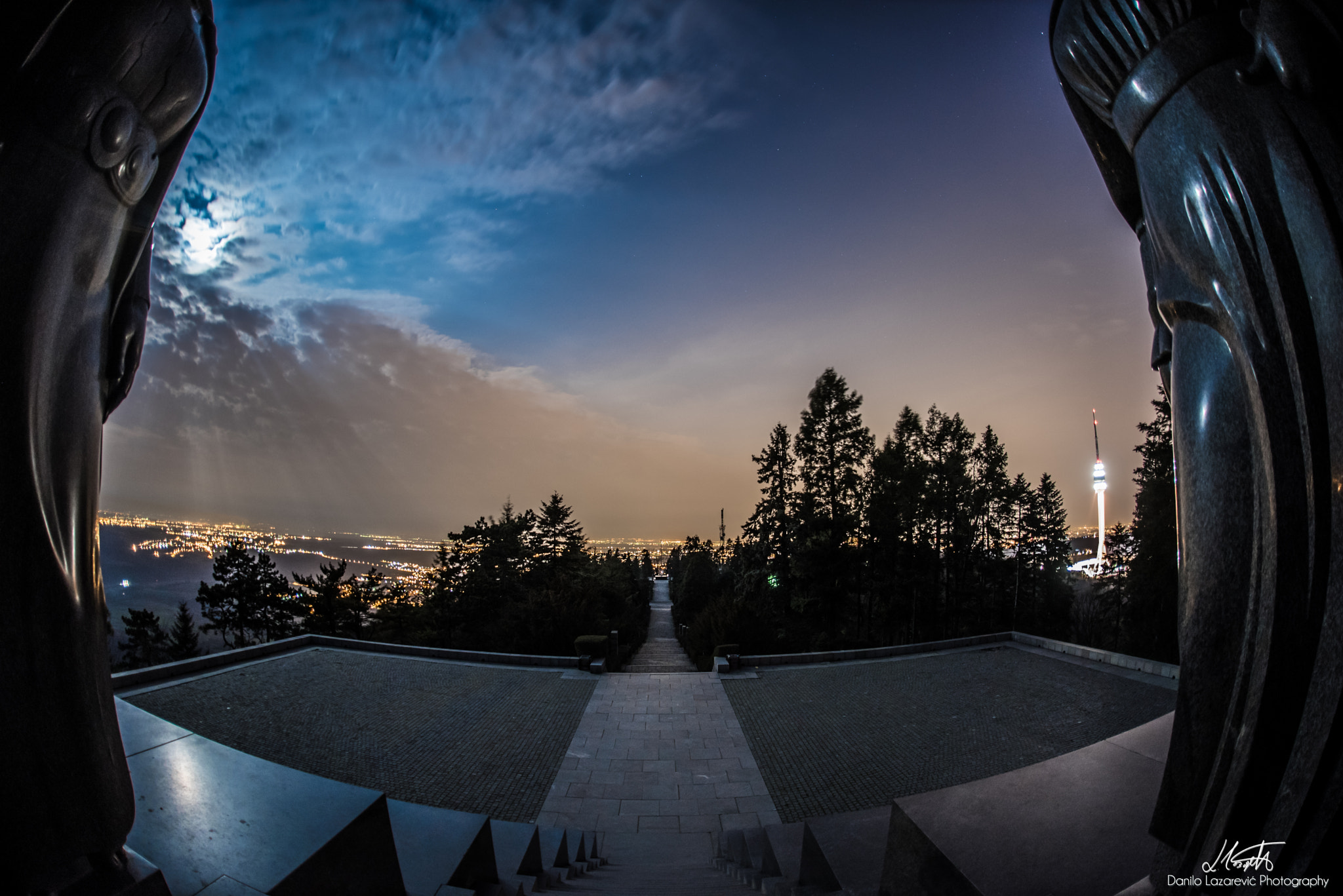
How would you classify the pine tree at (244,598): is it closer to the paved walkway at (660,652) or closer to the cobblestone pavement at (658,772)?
the paved walkway at (660,652)

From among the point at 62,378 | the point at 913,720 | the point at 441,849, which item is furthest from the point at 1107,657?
the point at 62,378

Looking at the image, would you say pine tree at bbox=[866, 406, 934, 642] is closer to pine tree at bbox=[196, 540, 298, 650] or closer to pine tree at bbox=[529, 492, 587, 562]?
pine tree at bbox=[529, 492, 587, 562]

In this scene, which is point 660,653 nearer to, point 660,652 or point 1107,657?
point 660,652

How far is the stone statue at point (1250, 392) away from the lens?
1.53 m

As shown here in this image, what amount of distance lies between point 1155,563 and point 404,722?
2547 cm

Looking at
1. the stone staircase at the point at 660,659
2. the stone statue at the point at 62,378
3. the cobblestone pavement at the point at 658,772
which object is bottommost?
the stone staircase at the point at 660,659

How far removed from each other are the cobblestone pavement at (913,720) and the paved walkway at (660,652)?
195 inches

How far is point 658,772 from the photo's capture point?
6824 mm

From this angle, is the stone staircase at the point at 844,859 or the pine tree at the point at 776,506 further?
the pine tree at the point at 776,506

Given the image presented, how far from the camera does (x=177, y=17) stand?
2.05m

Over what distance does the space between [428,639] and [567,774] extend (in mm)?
16903

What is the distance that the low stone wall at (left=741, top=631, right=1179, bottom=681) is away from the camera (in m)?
11.0

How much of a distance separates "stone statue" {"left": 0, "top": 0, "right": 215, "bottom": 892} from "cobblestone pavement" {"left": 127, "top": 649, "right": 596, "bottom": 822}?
4894 mm

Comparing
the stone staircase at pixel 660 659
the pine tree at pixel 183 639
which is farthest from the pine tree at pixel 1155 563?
the pine tree at pixel 183 639
